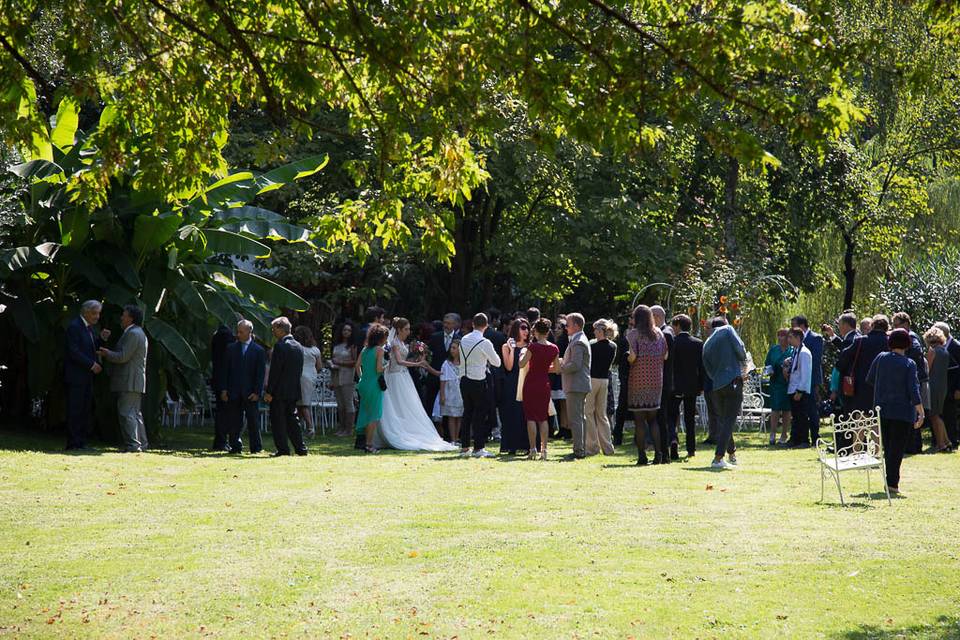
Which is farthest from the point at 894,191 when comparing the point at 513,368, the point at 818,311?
the point at 513,368

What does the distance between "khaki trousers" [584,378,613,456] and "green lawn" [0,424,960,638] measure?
8.41 feet

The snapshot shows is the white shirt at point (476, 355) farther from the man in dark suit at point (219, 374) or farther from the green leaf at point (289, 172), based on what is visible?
the green leaf at point (289, 172)

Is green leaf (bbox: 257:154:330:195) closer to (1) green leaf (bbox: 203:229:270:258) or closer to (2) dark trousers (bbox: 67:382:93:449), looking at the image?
(1) green leaf (bbox: 203:229:270:258)

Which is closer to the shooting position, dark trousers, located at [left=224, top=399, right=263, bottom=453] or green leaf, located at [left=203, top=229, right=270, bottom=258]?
dark trousers, located at [left=224, top=399, right=263, bottom=453]

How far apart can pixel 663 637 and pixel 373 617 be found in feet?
5.94

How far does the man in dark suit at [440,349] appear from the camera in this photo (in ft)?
65.8

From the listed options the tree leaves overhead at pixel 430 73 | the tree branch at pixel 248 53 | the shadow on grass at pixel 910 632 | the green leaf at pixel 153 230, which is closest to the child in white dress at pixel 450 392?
the green leaf at pixel 153 230

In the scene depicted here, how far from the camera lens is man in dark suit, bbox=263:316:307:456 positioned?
17344 millimetres

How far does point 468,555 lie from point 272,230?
12427mm

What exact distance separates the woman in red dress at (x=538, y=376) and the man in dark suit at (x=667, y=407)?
1.56 meters

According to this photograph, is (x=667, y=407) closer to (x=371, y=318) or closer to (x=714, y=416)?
(x=714, y=416)

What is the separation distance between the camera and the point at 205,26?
376 inches

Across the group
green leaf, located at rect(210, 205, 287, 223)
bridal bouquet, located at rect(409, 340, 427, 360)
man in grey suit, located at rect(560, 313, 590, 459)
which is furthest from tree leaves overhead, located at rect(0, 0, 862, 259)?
bridal bouquet, located at rect(409, 340, 427, 360)

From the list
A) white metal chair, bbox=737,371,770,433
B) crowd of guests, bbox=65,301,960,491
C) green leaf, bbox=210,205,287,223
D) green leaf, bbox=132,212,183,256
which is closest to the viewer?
crowd of guests, bbox=65,301,960,491
